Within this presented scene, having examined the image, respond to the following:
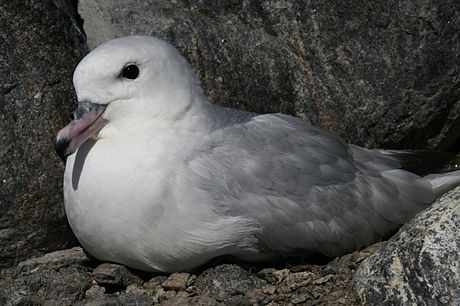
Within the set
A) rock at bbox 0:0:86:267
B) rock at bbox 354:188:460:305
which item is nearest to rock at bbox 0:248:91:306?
rock at bbox 0:0:86:267

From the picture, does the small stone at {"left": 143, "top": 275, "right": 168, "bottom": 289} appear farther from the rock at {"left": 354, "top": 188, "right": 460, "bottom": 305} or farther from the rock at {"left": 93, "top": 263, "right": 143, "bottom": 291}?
the rock at {"left": 354, "top": 188, "right": 460, "bottom": 305}

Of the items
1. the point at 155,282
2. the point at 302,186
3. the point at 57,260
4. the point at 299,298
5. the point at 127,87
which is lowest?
the point at 299,298

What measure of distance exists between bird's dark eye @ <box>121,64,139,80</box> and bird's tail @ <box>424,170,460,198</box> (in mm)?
2429

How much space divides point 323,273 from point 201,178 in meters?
1.11

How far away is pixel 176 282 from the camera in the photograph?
6715 millimetres

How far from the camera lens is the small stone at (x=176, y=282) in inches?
264

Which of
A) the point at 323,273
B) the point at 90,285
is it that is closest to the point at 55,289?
the point at 90,285

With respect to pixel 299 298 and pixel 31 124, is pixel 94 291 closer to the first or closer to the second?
pixel 31 124

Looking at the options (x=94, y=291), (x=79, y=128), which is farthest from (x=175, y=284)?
(x=79, y=128)

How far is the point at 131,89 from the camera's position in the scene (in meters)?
6.66

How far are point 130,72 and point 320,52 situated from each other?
7.59 feet

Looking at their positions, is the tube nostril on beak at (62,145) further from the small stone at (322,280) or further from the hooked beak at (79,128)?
the small stone at (322,280)

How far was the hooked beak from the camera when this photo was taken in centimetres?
649

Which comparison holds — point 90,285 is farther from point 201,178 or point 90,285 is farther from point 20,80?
point 20,80
